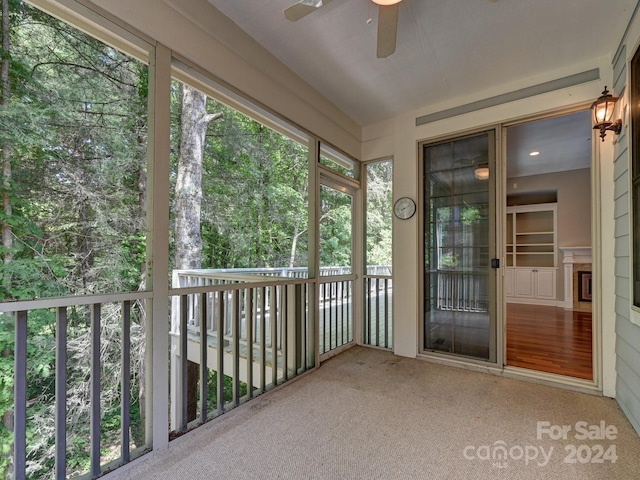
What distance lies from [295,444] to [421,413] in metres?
0.96

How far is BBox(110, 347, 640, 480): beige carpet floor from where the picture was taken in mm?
1585

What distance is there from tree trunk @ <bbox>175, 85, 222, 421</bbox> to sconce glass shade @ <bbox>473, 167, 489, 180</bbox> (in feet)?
12.9

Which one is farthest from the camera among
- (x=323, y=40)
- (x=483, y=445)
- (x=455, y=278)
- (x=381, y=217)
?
(x=381, y=217)

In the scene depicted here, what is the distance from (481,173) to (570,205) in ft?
15.8

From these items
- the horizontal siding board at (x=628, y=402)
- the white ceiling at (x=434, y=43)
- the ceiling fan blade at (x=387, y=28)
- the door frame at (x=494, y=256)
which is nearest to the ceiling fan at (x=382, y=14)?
the ceiling fan blade at (x=387, y=28)

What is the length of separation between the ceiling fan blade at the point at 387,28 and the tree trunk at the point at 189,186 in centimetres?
363

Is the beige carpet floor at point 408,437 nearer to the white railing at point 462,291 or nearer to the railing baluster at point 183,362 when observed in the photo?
the railing baluster at point 183,362

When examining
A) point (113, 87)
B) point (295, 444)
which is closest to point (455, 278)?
point (295, 444)

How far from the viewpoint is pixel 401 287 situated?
348 cm

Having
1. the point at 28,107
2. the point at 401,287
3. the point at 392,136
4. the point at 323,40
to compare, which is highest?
the point at 323,40

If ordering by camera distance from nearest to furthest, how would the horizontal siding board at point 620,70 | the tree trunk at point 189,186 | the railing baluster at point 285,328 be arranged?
Answer: the horizontal siding board at point 620,70 < the railing baluster at point 285,328 < the tree trunk at point 189,186

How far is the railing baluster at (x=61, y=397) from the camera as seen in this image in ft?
4.65

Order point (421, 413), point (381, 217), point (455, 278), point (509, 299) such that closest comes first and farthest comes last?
point (421, 413), point (455, 278), point (381, 217), point (509, 299)

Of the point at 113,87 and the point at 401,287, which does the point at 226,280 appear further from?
the point at 113,87
